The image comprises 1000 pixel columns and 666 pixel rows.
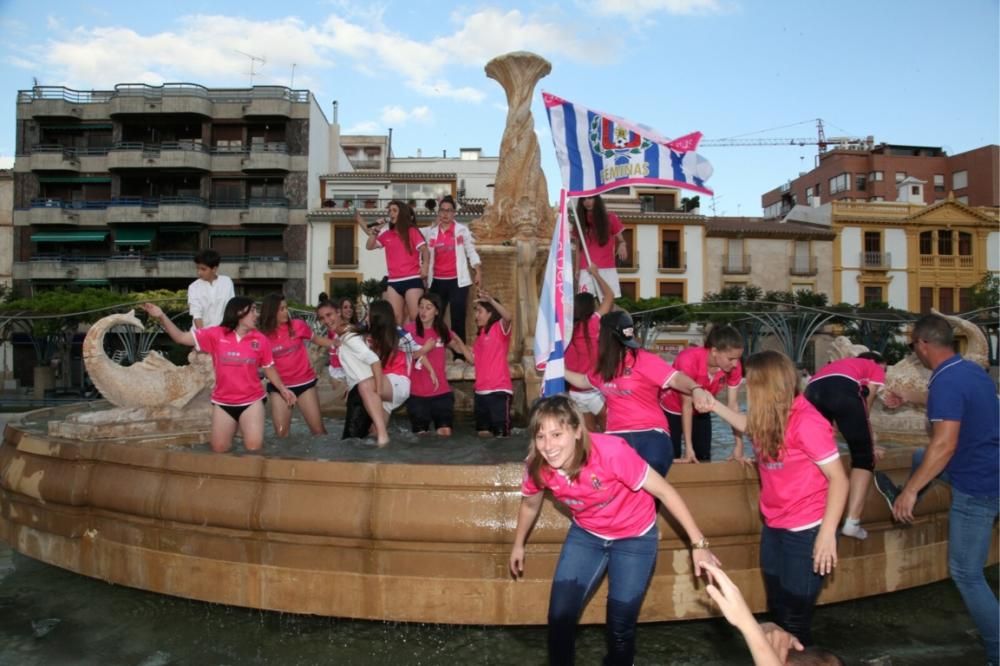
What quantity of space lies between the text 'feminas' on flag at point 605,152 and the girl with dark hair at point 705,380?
1.34 m

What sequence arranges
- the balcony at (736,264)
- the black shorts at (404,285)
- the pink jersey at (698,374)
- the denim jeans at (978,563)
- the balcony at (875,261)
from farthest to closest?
the balcony at (875,261) < the balcony at (736,264) < the black shorts at (404,285) < the pink jersey at (698,374) < the denim jeans at (978,563)

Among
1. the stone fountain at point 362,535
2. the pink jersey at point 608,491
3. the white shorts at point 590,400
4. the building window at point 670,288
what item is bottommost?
the stone fountain at point 362,535

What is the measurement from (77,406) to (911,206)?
47248 millimetres

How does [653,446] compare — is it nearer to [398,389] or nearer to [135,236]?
[398,389]

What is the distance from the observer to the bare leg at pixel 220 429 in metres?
5.78

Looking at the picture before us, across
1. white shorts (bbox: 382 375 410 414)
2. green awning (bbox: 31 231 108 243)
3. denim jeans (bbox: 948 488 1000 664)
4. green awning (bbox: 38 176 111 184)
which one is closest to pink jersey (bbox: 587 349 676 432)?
denim jeans (bbox: 948 488 1000 664)

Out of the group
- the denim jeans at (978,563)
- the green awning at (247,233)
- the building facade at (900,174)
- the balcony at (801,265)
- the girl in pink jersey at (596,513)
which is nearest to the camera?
the girl in pink jersey at (596,513)

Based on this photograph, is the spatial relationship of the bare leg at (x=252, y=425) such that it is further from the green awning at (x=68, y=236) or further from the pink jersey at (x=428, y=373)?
the green awning at (x=68, y=236)

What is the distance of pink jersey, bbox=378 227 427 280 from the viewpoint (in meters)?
8.05

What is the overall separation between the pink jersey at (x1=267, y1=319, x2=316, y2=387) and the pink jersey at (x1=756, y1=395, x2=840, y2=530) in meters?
4.42

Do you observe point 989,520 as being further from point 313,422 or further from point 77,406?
point 77,406

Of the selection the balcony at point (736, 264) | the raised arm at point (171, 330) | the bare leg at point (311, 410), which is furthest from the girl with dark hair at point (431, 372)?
the balcony at point (736, 264)

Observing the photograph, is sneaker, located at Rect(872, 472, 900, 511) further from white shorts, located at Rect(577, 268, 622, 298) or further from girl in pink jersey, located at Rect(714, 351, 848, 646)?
white shorts, located at Rect(577, 268, 622, 298)

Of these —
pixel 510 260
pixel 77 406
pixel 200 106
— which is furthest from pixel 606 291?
pixel 200 106
